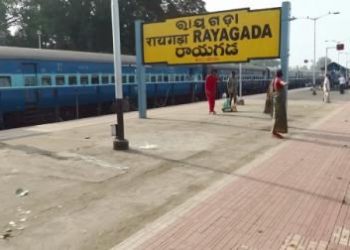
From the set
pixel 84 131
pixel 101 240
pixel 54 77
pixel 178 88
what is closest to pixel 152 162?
pixel 101 240

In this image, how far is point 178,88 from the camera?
3203 centimetres

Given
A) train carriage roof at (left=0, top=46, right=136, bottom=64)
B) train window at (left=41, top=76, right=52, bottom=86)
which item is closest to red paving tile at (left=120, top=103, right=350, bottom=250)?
train carriage roof at (left=0, top=46, right=136, bottom=64)

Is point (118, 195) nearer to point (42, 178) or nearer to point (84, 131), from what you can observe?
point (42, 178)

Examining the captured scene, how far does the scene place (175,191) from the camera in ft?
25.4

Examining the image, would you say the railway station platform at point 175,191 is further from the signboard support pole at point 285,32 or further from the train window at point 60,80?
the train window at point 60,80

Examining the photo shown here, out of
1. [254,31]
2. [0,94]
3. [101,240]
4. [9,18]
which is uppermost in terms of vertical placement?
[9,18]

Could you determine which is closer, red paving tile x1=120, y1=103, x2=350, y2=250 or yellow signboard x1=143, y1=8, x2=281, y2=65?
red paving tile x1=120, y1=103, x2=350, y2=250

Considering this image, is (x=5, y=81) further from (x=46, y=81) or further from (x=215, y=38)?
(x=215, y=38)

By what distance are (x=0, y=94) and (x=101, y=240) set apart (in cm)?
1394

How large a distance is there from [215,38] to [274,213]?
37.7 feet

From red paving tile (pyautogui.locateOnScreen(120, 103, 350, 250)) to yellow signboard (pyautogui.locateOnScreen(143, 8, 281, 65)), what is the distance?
266 inches

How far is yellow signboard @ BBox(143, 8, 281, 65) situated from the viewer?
15812 millimetres

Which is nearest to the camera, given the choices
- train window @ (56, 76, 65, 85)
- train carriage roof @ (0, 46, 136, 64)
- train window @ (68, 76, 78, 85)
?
train carriage roof @ (0, 46, 136, 64)

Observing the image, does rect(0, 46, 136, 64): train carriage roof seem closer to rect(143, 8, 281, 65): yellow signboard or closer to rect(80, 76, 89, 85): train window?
rect(80, 76, 89, 85): train window
